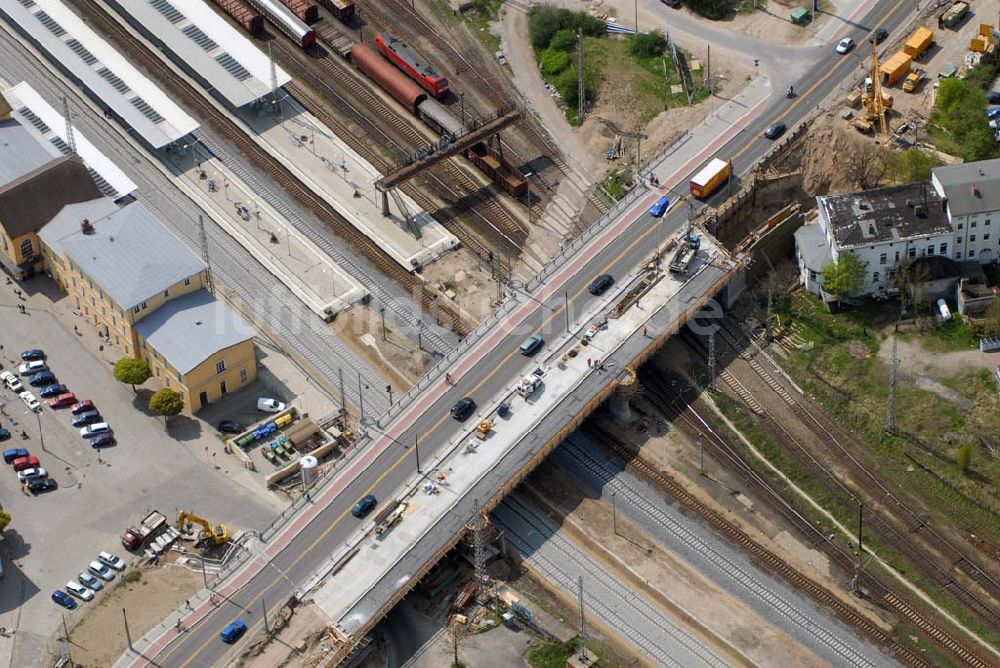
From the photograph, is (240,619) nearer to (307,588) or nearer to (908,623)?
(307,588)

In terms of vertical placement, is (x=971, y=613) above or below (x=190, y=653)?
below

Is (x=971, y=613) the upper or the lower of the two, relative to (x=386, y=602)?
lower

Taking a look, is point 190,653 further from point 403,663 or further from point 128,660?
point 403,663

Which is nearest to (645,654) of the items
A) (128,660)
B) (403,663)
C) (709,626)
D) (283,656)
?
(709,626)

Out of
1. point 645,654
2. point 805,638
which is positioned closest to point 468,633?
point 645,654

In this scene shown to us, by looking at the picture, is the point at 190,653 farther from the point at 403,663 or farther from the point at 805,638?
the point at 805,638
